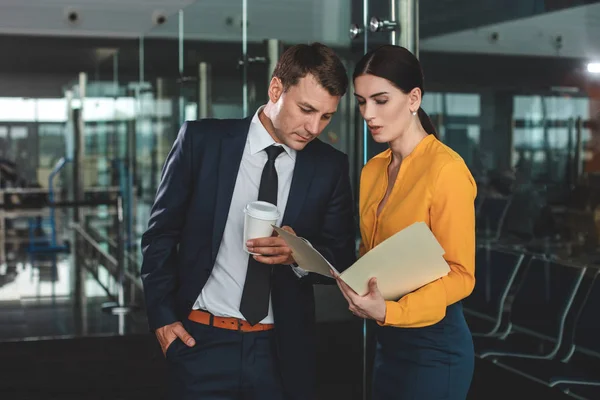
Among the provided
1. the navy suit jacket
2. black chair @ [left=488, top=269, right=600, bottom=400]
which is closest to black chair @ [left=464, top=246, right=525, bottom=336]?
black chair @ [left=488, top=269, right=600, bottom=400]

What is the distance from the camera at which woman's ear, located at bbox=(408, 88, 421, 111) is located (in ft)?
6.30

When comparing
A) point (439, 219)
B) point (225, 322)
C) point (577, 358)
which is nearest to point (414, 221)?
point (439, 219)

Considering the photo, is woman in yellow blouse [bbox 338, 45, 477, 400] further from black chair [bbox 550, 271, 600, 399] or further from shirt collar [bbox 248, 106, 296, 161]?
black chair [bbox 550, 271, 600, 399]

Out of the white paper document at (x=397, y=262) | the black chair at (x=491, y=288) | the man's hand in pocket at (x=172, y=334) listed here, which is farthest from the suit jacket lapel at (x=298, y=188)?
the black chair at (x=491, y=288)

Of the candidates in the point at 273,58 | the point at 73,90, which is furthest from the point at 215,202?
the point at 73,90

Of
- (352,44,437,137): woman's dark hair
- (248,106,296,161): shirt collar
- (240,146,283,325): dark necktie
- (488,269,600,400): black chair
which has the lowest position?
(488,269,600,400): black chair

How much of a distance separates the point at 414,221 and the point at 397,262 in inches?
5.7

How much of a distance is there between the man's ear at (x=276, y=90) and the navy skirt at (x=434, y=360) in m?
0.61

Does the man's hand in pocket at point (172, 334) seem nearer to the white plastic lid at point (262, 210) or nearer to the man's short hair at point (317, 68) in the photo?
the white plastic lid at point (262, 210)

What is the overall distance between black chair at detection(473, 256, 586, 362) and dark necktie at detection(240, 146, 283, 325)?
206 cm

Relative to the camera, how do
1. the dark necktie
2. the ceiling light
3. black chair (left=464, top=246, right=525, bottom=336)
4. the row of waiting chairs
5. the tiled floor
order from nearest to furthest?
the dark necktie, the ceiling light, the row of waiting chairs, black chair (left=464, top=246, right=525, bottom=336), the tiled floor

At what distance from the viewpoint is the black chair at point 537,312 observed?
3.84 m

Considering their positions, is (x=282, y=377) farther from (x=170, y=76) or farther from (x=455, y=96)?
(x=170, y=76)

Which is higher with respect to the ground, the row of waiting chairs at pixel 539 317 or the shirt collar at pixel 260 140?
the shirt collar at pixel 260 140
